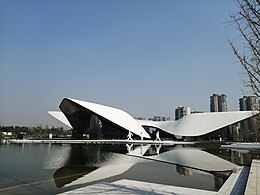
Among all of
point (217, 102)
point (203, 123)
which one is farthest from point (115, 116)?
point (217, 102)

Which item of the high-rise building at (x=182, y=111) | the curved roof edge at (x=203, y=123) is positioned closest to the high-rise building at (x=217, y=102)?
the curved roof edge at (x=203, y=123)

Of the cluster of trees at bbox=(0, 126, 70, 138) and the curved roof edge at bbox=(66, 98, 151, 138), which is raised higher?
the curved roof edge at bbox=(66, 98, 151, 138)

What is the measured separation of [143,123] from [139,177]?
153 ft

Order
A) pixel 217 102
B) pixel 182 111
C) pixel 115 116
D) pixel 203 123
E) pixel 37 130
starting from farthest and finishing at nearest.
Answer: pixel 182 111 < pixel 217 102 < pixel 37 130 < pixel 203 123 < pixel 115 116

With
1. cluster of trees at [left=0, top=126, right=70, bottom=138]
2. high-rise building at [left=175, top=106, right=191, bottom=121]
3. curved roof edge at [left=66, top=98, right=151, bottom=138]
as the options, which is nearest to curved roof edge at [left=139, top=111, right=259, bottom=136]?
curved roof edge at [left=66, top=98, right=151, bottom=138]

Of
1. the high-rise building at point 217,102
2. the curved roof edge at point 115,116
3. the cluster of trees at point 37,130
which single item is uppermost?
the high-rise building at point 217,102

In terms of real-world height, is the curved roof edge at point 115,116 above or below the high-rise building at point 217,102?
below

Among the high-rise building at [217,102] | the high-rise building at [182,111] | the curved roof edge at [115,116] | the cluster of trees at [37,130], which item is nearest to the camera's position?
the curved roof edge at [115,116]

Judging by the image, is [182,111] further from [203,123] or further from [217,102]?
[203,123]

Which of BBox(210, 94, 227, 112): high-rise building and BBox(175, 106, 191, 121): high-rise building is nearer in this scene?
BBox(210, 94, 227, 112): high-rise building

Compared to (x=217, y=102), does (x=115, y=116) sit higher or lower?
lower

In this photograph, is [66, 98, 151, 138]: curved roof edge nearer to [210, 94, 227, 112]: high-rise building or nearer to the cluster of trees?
the cluster of trees

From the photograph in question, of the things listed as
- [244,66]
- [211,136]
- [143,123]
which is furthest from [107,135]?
[244,66]

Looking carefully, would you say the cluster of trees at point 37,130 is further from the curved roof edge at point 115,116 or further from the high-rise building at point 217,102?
Answer: the high-rise building at point 217,102
